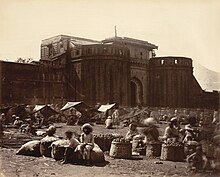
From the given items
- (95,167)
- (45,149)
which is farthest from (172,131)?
(45,149)

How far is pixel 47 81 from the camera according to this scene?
7.72 ft

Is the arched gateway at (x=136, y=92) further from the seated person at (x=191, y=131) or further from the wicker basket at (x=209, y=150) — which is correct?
the wicker basket at (x=209, y=150)

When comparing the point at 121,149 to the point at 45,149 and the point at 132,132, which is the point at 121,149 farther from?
the point at 45,149

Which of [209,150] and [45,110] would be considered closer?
[209,150]

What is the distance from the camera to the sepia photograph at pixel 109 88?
2223mm

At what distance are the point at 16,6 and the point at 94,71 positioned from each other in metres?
0.61

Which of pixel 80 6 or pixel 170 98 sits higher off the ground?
pixel 80 6

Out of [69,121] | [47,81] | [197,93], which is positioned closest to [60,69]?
[47,81]

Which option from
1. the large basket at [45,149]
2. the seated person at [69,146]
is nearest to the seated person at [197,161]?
the seated person at [69,146]

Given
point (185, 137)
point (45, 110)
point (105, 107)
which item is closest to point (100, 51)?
point (105, 107)

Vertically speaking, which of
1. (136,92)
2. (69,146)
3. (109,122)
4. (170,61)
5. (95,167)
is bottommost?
(95,167)

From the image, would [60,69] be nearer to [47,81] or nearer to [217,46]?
[47,81]

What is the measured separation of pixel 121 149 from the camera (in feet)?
7.35

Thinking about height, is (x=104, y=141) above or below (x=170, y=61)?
below
